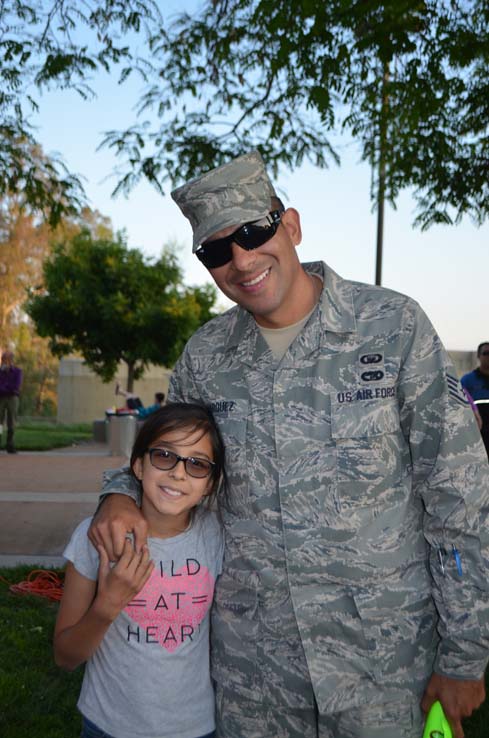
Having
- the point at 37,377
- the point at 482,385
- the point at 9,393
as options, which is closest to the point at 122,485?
the point at 482,385

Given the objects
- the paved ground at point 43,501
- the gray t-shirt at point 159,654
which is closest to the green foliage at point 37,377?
the paved ground at point 43,501

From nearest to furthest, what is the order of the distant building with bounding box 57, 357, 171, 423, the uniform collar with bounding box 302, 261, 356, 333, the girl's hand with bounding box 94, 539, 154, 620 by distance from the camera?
the girl's hand with bounding box 94, 539, 154, 620 → the uniform collar with bounding box 302, 261, 356, 333 → the distant building with bounding box 57, 357, 171, 423

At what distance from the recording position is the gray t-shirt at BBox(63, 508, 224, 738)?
86.8 inches

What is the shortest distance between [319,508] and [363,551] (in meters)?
0.17

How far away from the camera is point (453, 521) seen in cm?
204

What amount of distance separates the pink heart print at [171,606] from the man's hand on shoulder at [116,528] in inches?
7.4

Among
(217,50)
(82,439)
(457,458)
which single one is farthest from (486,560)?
(82,439)

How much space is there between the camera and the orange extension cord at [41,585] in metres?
5.63

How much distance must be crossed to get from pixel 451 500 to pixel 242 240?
97 cm

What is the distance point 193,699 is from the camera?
2244mm

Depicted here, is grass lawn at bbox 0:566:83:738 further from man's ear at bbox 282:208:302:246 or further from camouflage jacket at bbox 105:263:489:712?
man's ear at bbox 282:208:302:246

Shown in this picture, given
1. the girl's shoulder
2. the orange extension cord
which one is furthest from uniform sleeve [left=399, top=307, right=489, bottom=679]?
the orange extension cord

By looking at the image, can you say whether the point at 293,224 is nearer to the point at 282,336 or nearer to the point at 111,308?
the point at 282,336

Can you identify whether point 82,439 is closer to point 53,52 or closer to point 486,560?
point 53,52
